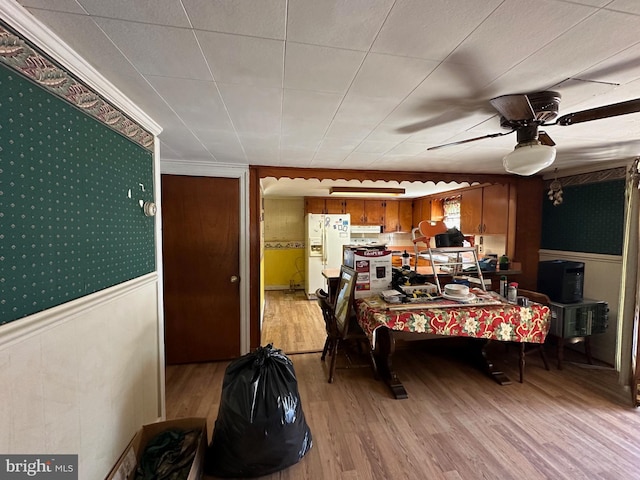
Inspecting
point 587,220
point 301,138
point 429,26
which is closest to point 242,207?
point 301,138

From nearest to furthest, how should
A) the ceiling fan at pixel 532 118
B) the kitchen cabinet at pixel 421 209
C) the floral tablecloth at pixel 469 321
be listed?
the ceiling fan at pixel 532 118 → the floral tablecloth at pixel 469 321 → the kitchen cabinet at pixel 421 209

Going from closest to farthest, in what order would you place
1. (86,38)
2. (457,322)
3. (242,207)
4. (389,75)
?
(86,38) < (389,75) < (457,322) < (242,207)

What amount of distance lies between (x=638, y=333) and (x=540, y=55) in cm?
253

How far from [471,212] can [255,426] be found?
153 inches

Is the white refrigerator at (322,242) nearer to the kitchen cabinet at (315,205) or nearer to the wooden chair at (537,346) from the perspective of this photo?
the kitchen cabinet at (315,205)

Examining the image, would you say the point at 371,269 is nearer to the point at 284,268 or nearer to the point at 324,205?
the point at 324,205

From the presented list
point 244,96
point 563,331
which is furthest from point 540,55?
point 563,331

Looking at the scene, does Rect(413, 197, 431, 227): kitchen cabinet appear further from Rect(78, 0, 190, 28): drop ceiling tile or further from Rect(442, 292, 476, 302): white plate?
Rect(78, 0, 190, 28): drop ceiling tile

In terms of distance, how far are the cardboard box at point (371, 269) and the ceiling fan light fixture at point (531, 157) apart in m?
1.32

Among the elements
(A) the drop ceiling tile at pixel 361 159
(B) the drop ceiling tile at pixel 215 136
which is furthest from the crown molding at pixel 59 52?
(A) the drop ceiling tile at pixel 361 159

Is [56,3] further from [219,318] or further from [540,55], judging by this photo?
[219,318]

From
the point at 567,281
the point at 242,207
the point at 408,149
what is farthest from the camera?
the point at 242,207

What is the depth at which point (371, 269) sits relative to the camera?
2561mm

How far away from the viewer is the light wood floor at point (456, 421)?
5.17ft
